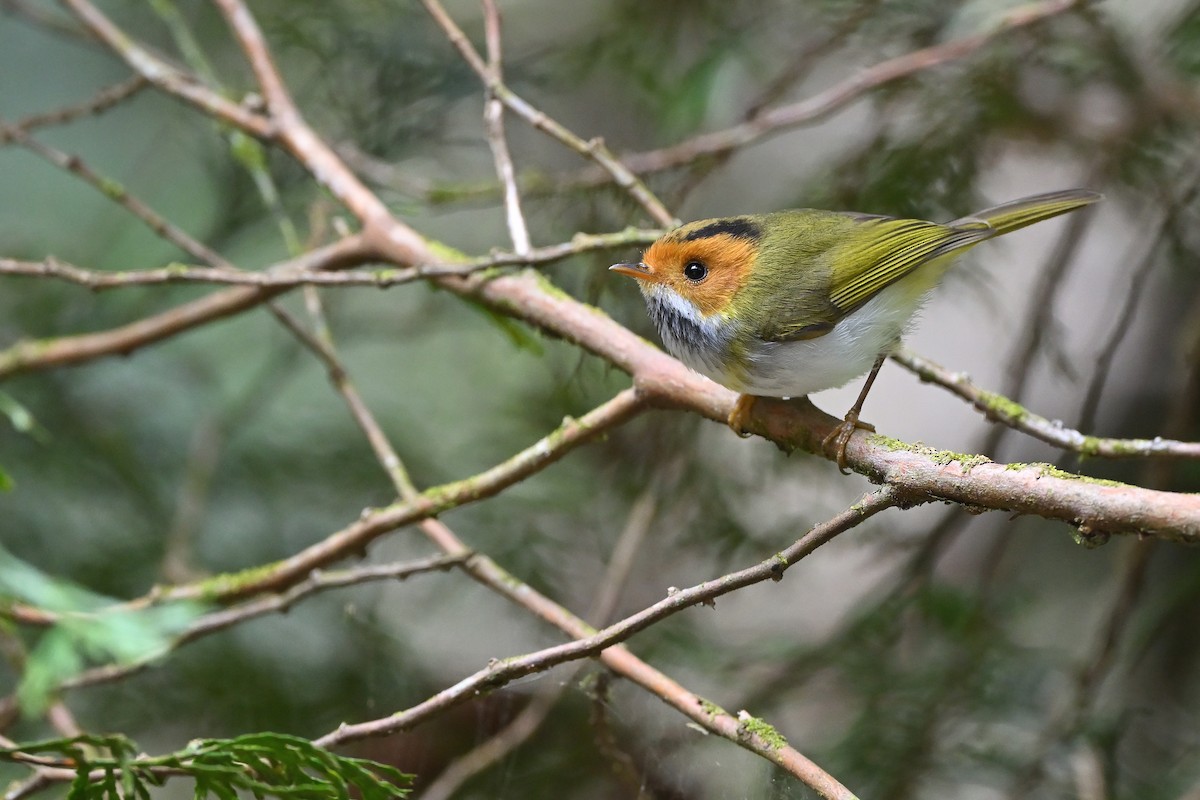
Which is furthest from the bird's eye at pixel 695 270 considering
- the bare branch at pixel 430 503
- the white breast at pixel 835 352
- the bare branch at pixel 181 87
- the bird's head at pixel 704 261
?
the bare branch at pixel 181 87

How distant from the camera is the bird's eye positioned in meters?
2.21

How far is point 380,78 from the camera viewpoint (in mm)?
3707

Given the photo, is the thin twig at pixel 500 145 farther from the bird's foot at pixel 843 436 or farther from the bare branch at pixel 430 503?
the bird's foot at pixel 843 436

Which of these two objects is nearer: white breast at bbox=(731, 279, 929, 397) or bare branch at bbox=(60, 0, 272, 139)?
white breast at bbox=(731, 279, 929, 397)

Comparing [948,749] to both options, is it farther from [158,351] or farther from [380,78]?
[158,351]

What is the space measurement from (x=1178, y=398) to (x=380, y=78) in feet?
8.90

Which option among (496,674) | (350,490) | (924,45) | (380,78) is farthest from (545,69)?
(496,674)

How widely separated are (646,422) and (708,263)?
1.44 m

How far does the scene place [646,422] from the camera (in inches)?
142

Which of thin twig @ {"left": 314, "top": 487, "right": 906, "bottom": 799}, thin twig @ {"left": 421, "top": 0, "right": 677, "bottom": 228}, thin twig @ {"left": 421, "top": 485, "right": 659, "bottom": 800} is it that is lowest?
thin twig @ {"left": 314, "top": 487, "right": 906, "bottom": 799}

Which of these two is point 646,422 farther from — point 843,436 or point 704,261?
point 843,436

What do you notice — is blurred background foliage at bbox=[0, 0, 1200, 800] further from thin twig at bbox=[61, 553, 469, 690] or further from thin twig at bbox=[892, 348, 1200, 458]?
thin twig at bbox=[892, 348, 1200, 458]

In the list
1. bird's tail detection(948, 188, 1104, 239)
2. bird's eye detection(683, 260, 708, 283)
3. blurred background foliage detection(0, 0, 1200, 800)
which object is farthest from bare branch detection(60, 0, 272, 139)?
bird's tail detection(948, 188, 1104, 239)

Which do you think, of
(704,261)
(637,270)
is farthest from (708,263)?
(637,270)
